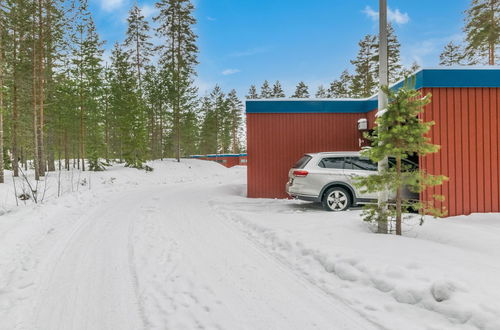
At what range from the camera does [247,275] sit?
3834 mm

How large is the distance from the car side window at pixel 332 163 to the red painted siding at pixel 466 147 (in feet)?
6.87

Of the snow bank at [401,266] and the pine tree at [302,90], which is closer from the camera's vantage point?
the snow bank at [401,266]

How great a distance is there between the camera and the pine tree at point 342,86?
4182 centimetres

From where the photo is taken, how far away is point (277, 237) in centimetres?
545

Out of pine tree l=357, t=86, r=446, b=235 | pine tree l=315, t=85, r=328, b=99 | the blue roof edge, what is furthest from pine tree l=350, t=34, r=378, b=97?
pine tree l=357, t=86, r=446, b=235

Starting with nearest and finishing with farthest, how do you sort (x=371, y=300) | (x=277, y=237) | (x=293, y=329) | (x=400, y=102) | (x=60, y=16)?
(x=293, y=329) → (x=371, y=300) → (x=400, y=102) → (x=277, y=237) → (x=60, y=16)

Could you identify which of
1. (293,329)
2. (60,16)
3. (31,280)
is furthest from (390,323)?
(60,16)

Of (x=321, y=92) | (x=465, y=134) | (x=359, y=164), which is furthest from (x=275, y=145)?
(x=321, y=92)

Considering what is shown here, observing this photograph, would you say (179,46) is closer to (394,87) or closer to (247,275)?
(394,87)

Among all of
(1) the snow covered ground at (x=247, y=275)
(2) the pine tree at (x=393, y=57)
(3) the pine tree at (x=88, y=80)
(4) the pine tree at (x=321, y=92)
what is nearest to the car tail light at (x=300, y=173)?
(1) the snow covered ground at (x=247, y=275)

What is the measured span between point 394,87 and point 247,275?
26.7 ft

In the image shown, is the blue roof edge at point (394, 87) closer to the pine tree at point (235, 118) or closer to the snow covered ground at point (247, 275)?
the snow covered ground at point (247, 275)

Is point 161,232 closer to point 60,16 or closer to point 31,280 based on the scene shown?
point 31,280

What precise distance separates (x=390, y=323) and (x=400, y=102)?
11.9 feet
